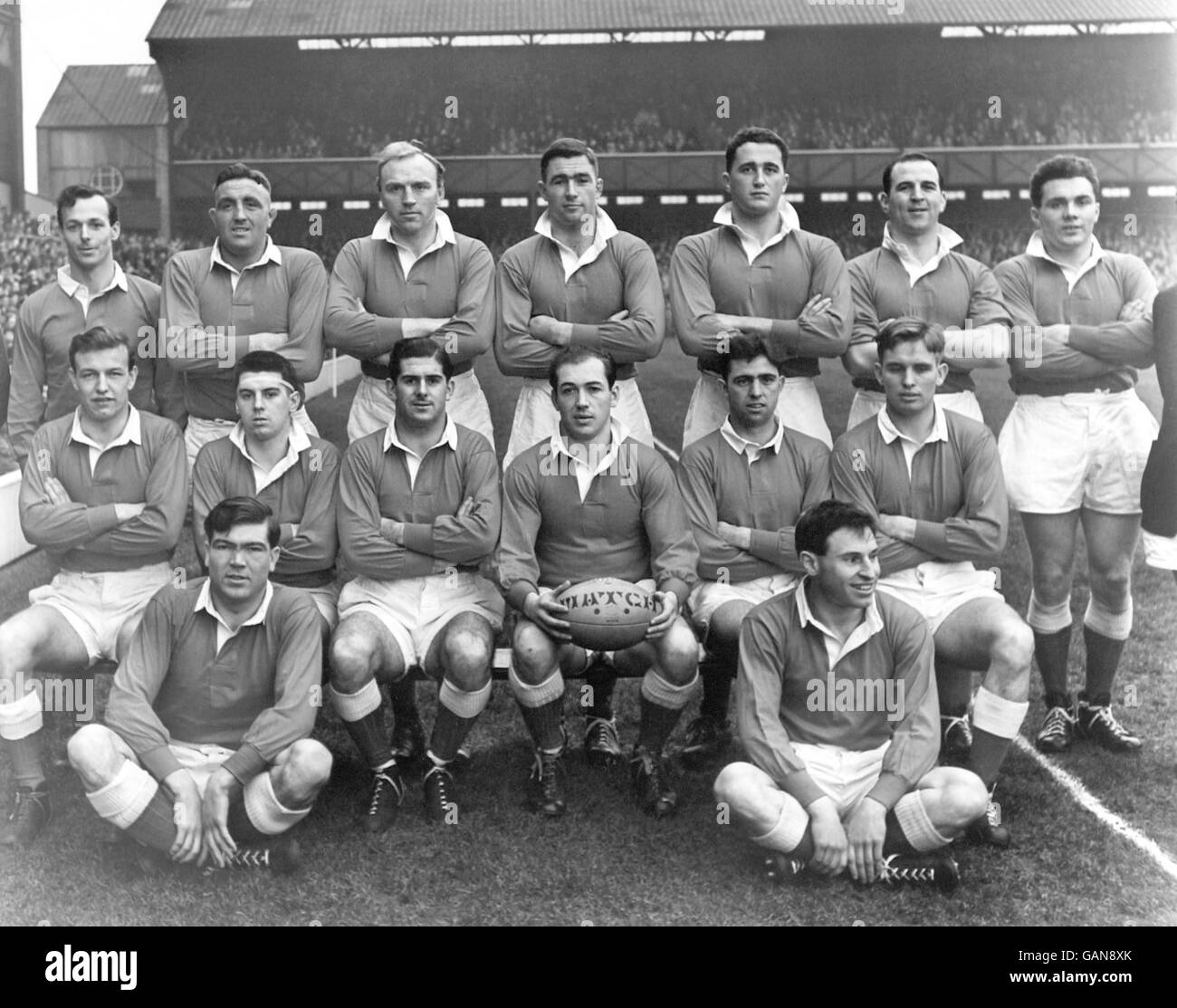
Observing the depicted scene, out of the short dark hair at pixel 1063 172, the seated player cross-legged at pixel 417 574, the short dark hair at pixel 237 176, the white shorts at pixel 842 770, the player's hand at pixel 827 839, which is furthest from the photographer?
the short dark hair at pixel 237 176

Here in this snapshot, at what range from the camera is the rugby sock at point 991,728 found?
4422 mm

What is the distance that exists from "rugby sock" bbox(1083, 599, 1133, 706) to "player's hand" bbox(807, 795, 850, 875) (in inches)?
71.5

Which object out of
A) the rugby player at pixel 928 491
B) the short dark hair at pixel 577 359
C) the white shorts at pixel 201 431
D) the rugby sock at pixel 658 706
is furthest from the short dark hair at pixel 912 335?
the white shorts at pixel 201 431

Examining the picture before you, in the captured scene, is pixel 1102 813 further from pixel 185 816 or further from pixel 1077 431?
pixel 185 816

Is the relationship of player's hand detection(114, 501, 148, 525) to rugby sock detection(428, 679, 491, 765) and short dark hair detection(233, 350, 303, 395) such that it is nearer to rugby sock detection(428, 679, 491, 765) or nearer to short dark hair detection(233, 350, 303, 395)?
short dark hair detection(233, 350, 303, 395)

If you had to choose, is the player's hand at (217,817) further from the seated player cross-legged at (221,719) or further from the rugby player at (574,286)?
the rugby player at (574,286)

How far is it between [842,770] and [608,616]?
97 centimetres

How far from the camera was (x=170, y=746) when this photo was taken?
440 cm

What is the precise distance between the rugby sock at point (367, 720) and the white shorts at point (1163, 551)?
3079 mm

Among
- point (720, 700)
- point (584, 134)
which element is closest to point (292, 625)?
point (720, 700)

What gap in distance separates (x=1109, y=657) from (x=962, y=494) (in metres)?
1.08

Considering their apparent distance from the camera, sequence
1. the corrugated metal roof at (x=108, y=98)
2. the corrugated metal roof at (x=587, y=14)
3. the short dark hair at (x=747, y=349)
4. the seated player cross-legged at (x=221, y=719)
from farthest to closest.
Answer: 1. the corrugated metal roof at (x=587, y=14)
2. the corrugated metal roof at (x=108, y=98)
3. the short dark hair at (x=747, y=349)
4. the seated player cross-legged at (x=221, y=719)

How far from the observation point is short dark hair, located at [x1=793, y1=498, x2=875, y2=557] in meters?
4.17
